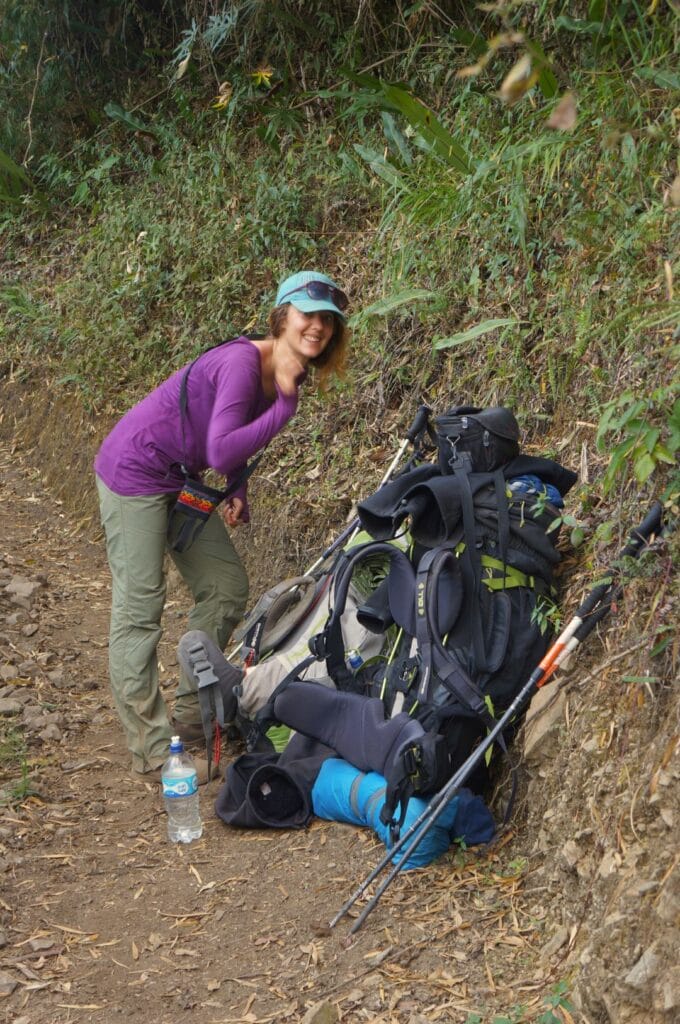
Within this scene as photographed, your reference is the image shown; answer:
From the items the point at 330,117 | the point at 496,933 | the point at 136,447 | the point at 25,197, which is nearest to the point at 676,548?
the point at 496,933

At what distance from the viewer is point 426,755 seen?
12.6ft

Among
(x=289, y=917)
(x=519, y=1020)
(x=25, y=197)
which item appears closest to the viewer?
(x=519, y=1020)

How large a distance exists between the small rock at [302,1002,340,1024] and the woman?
1889 mm

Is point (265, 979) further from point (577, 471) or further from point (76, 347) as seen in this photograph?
point (76, 347)

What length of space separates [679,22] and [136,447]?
3114 mm

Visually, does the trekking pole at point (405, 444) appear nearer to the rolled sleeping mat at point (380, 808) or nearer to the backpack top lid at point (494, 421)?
the backpack top lid at point (494, 421)

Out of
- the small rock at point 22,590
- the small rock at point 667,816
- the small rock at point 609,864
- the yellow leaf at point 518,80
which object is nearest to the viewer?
the yellow leaf at point 518,80

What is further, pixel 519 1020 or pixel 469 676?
pixel 469 676

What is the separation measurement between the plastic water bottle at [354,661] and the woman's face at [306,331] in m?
1.30

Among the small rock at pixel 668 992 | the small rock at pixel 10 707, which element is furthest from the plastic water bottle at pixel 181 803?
the small rock at pixel 668 992

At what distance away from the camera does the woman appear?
4.81 meters

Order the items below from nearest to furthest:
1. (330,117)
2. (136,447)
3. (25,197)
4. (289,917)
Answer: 1. (289,917)
2. (136,447)
3. (330,117)
4. (25,197)

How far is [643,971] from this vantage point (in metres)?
2.77

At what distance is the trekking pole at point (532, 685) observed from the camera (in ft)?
11.8
